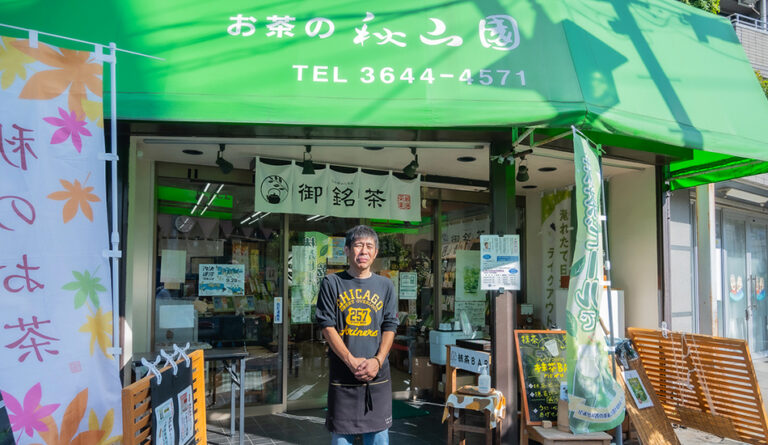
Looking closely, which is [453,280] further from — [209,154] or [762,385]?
[762,385]

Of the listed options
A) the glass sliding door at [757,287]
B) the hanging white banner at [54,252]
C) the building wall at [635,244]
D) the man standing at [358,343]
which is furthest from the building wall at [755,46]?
the hanging white banner at [54,252]

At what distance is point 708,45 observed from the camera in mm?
5535

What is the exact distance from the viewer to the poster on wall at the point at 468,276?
7918 mm

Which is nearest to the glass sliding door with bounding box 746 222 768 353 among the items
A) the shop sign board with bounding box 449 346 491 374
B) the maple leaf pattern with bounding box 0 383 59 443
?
the shop sign board with bounding box 449 346 491 374

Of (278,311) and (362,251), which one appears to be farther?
(278,311)

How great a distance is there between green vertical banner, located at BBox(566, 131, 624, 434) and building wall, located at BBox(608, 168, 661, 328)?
317 cm

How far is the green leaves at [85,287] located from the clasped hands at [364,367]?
1543 millimetres

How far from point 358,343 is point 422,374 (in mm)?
4024

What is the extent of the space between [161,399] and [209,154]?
3751mm

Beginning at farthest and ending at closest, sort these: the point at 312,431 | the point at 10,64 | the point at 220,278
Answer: the point at 220,278 < the point at 312,431 < the point at 10,64

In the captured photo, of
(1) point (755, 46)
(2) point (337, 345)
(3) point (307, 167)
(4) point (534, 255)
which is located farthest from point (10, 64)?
(1) point (755, 46)

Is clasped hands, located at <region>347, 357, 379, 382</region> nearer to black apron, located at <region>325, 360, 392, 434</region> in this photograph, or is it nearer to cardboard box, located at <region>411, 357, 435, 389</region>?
black apron, located at <region>325, 360, 392, 434</region>

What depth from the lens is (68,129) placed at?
2.78 meters

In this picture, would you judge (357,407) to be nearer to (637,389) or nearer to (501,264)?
(501,264)
